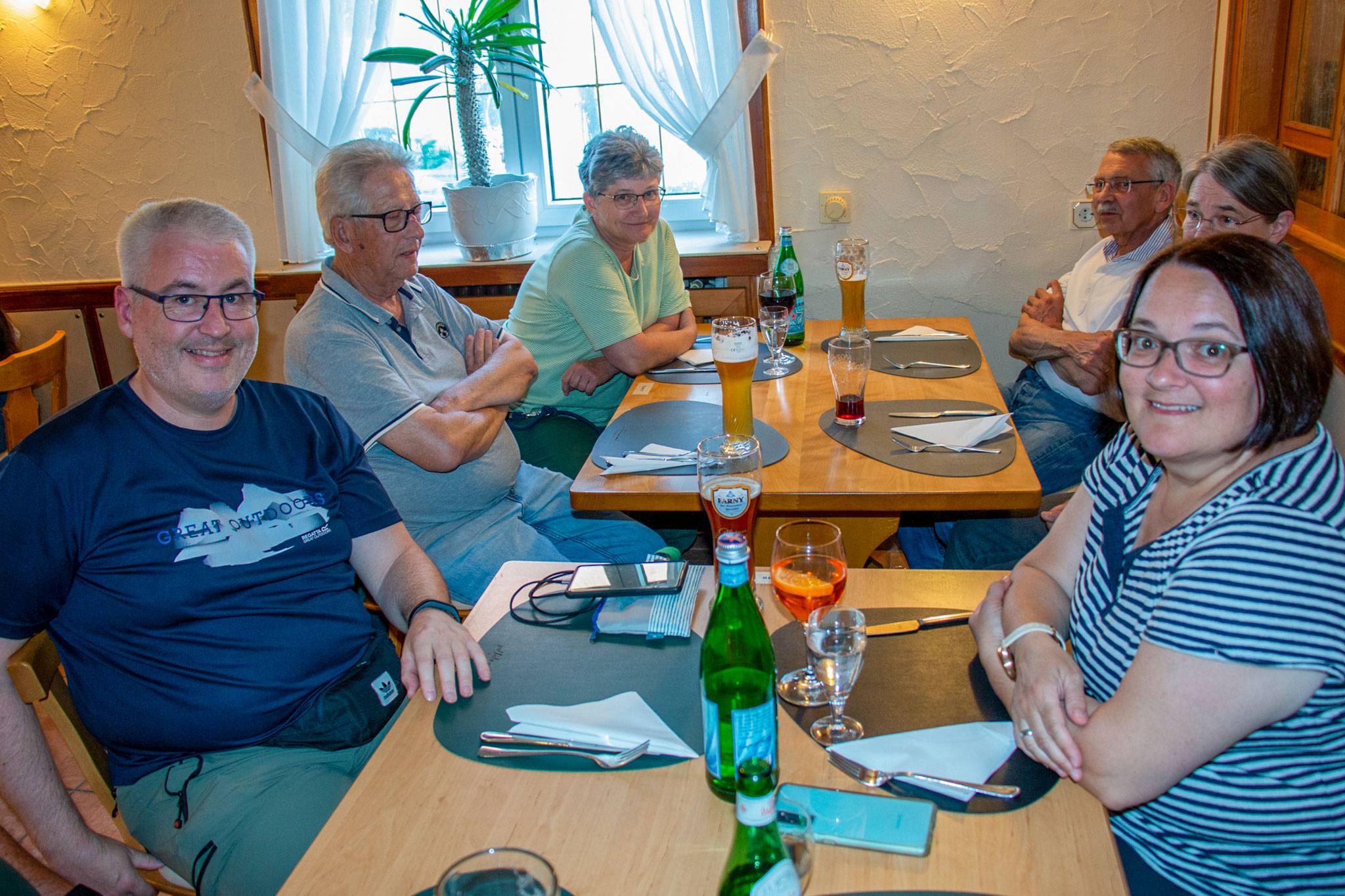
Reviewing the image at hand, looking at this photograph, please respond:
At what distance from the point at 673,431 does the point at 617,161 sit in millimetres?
890

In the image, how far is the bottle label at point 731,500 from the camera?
1.26 meters

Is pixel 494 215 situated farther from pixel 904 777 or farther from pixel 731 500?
pixel 904 777

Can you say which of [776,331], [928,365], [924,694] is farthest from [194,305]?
[928,365]

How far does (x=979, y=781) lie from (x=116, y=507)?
1.14m

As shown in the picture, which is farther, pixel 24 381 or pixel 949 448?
pixel 24 381

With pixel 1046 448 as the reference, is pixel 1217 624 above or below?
above

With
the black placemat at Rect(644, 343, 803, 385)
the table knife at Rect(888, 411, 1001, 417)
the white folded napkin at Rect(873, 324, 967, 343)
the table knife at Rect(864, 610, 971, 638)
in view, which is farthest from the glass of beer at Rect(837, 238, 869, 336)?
the table knife at Rect(864, 610, 971, 638)

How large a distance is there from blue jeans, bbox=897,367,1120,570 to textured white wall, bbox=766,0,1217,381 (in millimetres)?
782

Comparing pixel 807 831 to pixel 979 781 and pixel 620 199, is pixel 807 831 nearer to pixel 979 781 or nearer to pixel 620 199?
pixel 979 781

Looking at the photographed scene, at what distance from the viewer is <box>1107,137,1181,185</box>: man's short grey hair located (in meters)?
2.44

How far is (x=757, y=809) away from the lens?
2.21 feet

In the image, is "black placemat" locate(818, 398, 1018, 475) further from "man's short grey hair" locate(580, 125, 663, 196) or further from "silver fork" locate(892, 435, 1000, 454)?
"man's short grey hair" locate(580, 125, 663, 196)

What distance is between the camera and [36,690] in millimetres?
1180

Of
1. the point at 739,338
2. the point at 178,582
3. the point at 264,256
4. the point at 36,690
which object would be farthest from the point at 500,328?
the point at 264,256
